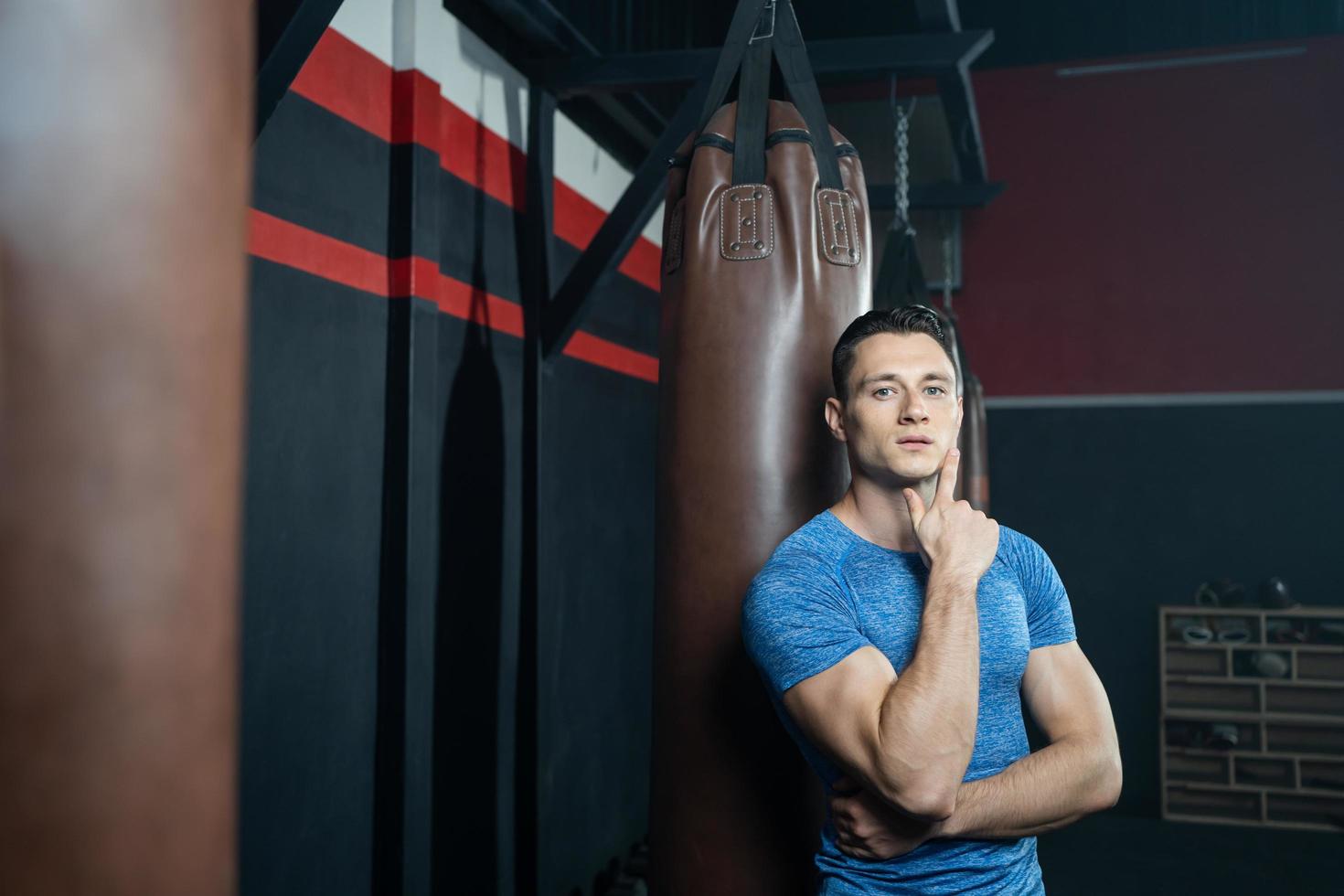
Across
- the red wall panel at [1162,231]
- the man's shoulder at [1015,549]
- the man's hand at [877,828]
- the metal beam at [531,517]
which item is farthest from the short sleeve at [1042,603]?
the red wall panel at [1162,231]

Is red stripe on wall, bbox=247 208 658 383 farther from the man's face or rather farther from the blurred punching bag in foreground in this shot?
the blurred punching bag in foreground

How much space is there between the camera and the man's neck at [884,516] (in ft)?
5.58

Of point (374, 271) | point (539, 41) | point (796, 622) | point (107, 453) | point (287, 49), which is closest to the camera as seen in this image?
point (107, 453)

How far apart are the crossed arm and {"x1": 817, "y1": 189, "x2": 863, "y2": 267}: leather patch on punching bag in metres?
0.78

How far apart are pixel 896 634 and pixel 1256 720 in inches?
190

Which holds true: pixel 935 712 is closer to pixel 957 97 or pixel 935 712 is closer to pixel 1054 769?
pixel 1054 769

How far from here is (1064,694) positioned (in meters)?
1.64

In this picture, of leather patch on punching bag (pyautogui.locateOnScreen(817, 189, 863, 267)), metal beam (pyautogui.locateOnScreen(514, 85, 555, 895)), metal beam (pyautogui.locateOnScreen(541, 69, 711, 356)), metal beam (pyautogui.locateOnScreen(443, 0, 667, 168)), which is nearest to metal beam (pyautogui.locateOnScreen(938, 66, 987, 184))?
metal beam (pyautogui.locateOnScreen(541, 69, 711, 356))

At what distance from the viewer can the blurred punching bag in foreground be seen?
0.29 meters

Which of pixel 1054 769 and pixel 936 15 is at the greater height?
pixel 936 15

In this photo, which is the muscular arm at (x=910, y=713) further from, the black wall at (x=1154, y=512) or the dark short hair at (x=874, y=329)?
the black wall at (x=1154, y=512)

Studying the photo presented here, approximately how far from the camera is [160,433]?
0.31 m

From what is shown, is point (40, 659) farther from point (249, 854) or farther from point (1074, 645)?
point (249, 854)

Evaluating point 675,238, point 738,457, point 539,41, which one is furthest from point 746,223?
point 539,41
